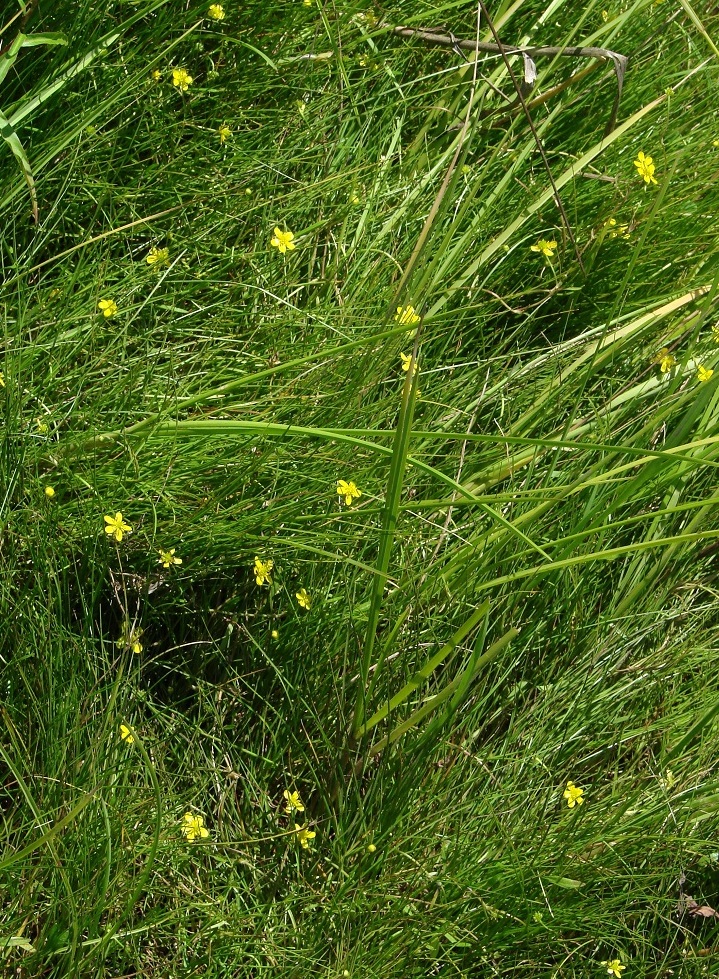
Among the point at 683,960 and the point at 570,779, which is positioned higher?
the point at 570,779

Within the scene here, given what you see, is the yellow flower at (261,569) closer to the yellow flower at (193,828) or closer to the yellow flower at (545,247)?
the yellow flower at (193,828)

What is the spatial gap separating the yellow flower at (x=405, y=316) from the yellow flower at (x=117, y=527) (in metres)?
0.61

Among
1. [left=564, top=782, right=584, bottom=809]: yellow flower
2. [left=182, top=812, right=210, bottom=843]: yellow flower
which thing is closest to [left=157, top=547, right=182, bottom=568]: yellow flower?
[left=182, top=812, right=210, bottom=843]: yellow flower

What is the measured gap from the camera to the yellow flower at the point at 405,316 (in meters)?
1.78

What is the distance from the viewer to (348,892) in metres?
1.57

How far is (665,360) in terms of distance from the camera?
79.4 inches

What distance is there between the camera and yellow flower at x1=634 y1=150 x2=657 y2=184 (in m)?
2.12

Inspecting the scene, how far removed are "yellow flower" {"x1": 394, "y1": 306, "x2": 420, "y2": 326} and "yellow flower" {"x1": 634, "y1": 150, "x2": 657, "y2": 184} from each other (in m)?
0.67

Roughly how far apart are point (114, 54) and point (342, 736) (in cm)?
136

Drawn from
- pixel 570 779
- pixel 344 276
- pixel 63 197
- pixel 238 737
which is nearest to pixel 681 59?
pixel 344 276

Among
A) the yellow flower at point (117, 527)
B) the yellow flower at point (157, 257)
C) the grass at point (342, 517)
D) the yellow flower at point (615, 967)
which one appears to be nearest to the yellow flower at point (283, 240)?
the grass at point (342, 517)

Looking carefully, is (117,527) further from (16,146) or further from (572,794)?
(572,794)

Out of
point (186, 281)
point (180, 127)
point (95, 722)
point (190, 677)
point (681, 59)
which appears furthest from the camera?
point (681, 59)

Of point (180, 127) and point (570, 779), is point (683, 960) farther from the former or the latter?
point (180, 127)
